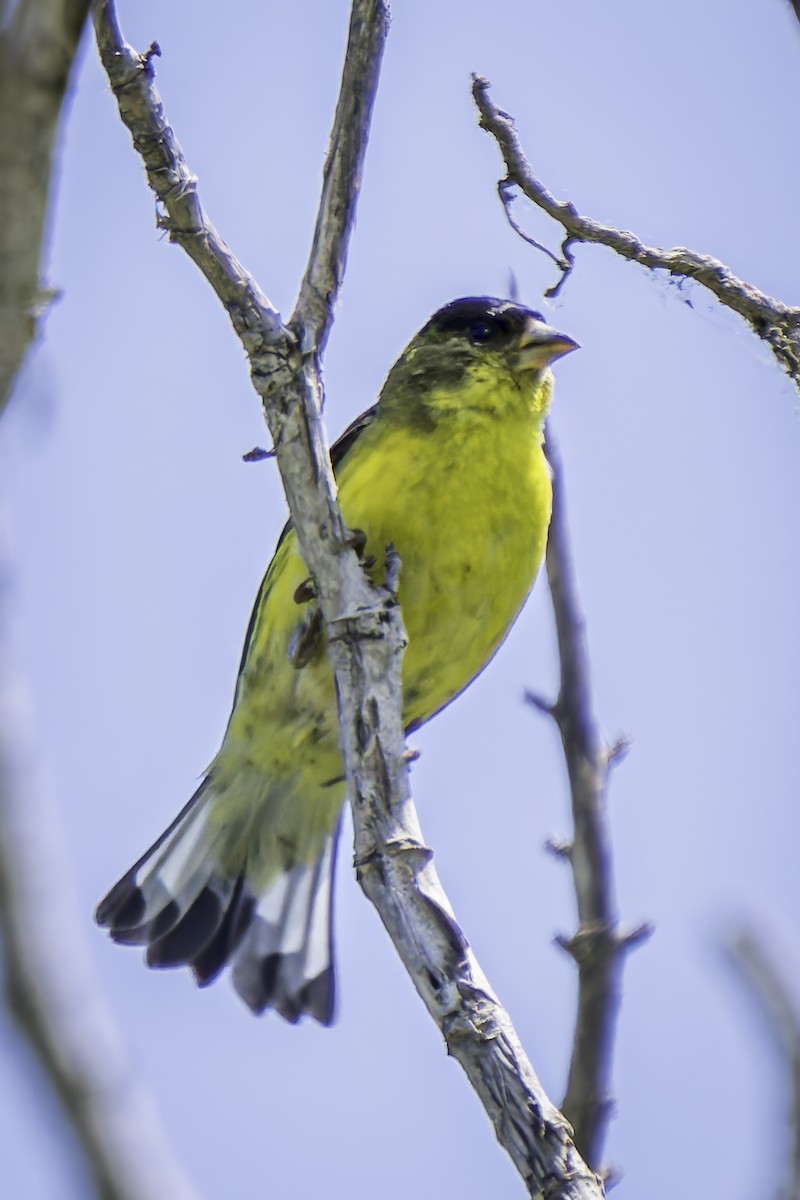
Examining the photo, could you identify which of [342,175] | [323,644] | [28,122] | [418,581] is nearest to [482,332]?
[418,581]

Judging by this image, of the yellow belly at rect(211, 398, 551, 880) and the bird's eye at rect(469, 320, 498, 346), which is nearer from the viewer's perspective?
the yellow belly at rect(211, 398, 551, 880)

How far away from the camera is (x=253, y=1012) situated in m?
5.39

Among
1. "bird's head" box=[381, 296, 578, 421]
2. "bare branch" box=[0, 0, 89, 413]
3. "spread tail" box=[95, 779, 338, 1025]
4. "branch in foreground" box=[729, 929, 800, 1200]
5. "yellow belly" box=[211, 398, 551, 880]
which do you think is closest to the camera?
"bare branch" box=[0, 0, 89, 413]

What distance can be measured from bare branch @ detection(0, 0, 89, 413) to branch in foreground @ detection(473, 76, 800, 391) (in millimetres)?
2137

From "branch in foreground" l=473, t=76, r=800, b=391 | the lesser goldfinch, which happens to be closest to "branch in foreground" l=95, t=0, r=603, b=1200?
"branch in foreground" l=473, t=76, r=800, b=391

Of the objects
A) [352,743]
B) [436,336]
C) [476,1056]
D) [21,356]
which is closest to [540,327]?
[436,336]

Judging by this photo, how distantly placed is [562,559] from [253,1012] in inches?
103

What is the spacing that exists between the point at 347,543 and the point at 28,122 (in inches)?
89.5

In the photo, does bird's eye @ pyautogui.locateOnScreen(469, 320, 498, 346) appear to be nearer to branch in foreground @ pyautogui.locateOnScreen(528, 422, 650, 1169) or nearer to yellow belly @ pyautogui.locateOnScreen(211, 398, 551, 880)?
yellow belly @ pyautogui.locateOnScreen(211, 398, 551, 880)

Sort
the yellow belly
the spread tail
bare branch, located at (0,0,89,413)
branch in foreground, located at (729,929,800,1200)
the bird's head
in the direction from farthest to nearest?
the spread tail → the bird's head → the yellow belly → branch in foreground, located at (729,929,800,1200) → bare branch, located at (0,0,89,413)

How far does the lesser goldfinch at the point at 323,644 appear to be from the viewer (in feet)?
15.8

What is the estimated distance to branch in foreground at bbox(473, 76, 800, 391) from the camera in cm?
313

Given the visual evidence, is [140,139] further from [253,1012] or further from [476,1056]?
[253,1012]

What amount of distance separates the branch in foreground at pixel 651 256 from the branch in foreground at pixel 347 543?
0.38 meters
